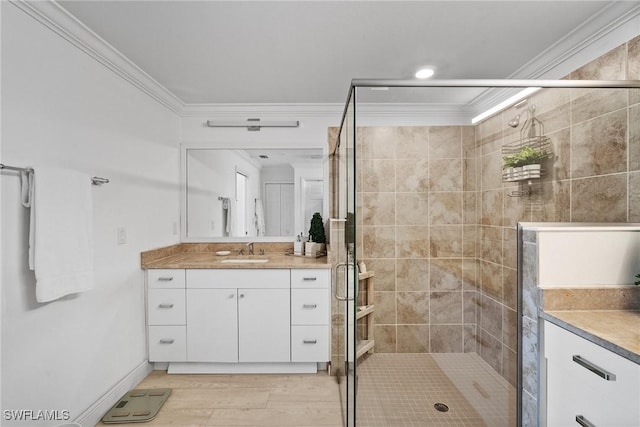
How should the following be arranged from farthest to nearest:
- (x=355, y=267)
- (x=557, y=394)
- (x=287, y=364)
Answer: (x=287, y=364) → (x=355, y=267) → (x=557, y=394)

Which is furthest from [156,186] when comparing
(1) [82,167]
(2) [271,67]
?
(2) [271,67]

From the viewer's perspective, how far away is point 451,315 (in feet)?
4.60

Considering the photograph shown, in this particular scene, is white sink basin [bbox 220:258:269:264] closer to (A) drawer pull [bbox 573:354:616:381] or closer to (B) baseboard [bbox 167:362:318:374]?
(B) baseboard [bbox 167:362:318:374]

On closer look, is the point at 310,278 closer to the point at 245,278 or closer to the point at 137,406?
the point at 245,278

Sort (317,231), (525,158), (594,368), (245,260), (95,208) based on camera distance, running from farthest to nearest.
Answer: (317,231) < (245,260) < (95,208) < (525,158) < (594,368)

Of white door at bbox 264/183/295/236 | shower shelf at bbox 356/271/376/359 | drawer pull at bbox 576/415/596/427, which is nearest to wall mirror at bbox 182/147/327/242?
white door at bbox 264/183/295/236

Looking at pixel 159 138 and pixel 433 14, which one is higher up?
pixel 433 14

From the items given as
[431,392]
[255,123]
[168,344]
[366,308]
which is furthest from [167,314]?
[431,392]

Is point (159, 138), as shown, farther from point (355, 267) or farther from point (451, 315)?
point (451, 315)

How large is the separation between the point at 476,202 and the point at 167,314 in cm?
238

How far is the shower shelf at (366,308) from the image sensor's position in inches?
58.3

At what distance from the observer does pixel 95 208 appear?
6.10 feet

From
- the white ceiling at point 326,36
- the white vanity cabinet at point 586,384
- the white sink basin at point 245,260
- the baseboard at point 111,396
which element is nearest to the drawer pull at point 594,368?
the white vanity cabinet at point 586,384

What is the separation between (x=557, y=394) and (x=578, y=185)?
942 mm
